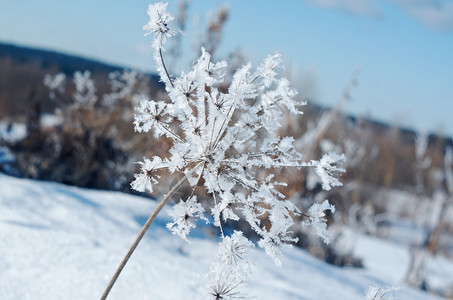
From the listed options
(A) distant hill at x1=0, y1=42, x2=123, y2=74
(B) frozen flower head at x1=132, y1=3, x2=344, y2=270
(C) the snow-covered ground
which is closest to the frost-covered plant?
(B) frozen flower head at x1=132, y1=3, x2=344, y2=270

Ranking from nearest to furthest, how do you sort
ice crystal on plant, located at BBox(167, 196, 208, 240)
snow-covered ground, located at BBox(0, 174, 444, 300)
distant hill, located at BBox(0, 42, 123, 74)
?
1. ice crystal on plant, located at BBox(167, 196, 208, 240)
2. snow-covered ground, located at BBox(0, 174, 444, 300)
3. distant hill, located at BBox(0, 42, 123, 74)

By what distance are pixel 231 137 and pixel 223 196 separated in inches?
7.5

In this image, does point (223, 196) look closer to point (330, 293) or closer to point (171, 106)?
point (171, 106)

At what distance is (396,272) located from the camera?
10.3 metres

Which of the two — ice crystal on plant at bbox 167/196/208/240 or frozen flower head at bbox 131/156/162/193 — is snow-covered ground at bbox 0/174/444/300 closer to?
ice crystal on plant at bbox 167/196/208/240

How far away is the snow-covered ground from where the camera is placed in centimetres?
214

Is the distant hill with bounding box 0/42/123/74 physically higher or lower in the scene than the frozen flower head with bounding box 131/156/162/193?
higher

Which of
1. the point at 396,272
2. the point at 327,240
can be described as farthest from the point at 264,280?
the point at 396,272

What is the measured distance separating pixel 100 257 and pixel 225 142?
1399 mm

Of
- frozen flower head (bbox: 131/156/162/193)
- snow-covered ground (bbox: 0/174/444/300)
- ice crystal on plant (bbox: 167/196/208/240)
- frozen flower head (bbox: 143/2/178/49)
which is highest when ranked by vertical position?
frozen flower head (bbox: 143/2/178/49)

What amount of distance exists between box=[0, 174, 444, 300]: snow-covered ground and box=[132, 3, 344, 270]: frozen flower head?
30 cm

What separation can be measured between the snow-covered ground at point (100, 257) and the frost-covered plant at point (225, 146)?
0.26 meters

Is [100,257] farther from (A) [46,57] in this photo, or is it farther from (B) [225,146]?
(A) [46,57]

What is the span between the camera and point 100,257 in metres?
2.46
